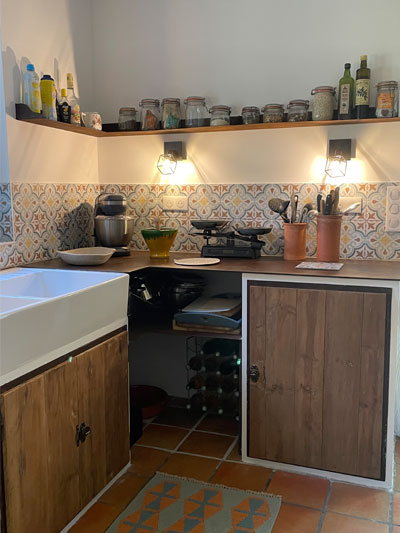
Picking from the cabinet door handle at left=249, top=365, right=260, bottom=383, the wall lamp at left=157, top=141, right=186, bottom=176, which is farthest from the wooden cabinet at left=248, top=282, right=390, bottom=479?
the wall lamp at left=157, top=141, right=186, bottom=176

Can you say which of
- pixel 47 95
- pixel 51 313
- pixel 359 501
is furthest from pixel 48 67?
pixel 359 501

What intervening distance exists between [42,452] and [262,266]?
1182mm

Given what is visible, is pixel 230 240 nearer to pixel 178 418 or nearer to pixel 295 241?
pixel 295 241

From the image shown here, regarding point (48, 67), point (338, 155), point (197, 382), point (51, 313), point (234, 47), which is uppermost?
point (234, 47)

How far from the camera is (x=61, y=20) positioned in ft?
8.87

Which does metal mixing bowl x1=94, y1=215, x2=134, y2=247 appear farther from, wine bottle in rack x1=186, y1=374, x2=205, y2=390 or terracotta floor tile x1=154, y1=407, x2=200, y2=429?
terracotta floor tile x1=154, y1=407, x2=200, y2=429

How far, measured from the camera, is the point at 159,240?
265cm

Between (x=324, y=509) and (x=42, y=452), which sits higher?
(x=42, y=452)

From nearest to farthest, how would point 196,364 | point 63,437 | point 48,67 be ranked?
point 63,437 → point 48,67 → point 196,364

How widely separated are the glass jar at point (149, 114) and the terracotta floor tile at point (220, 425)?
5.14 ft

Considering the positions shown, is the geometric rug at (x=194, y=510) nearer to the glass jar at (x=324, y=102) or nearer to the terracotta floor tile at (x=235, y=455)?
the terracotta floor tile at (x=235, y=455)

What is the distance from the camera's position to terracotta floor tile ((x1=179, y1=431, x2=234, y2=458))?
97.5 inches

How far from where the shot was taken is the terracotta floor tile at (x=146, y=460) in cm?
232

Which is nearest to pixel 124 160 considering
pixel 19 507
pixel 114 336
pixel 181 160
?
pixel 181 160
